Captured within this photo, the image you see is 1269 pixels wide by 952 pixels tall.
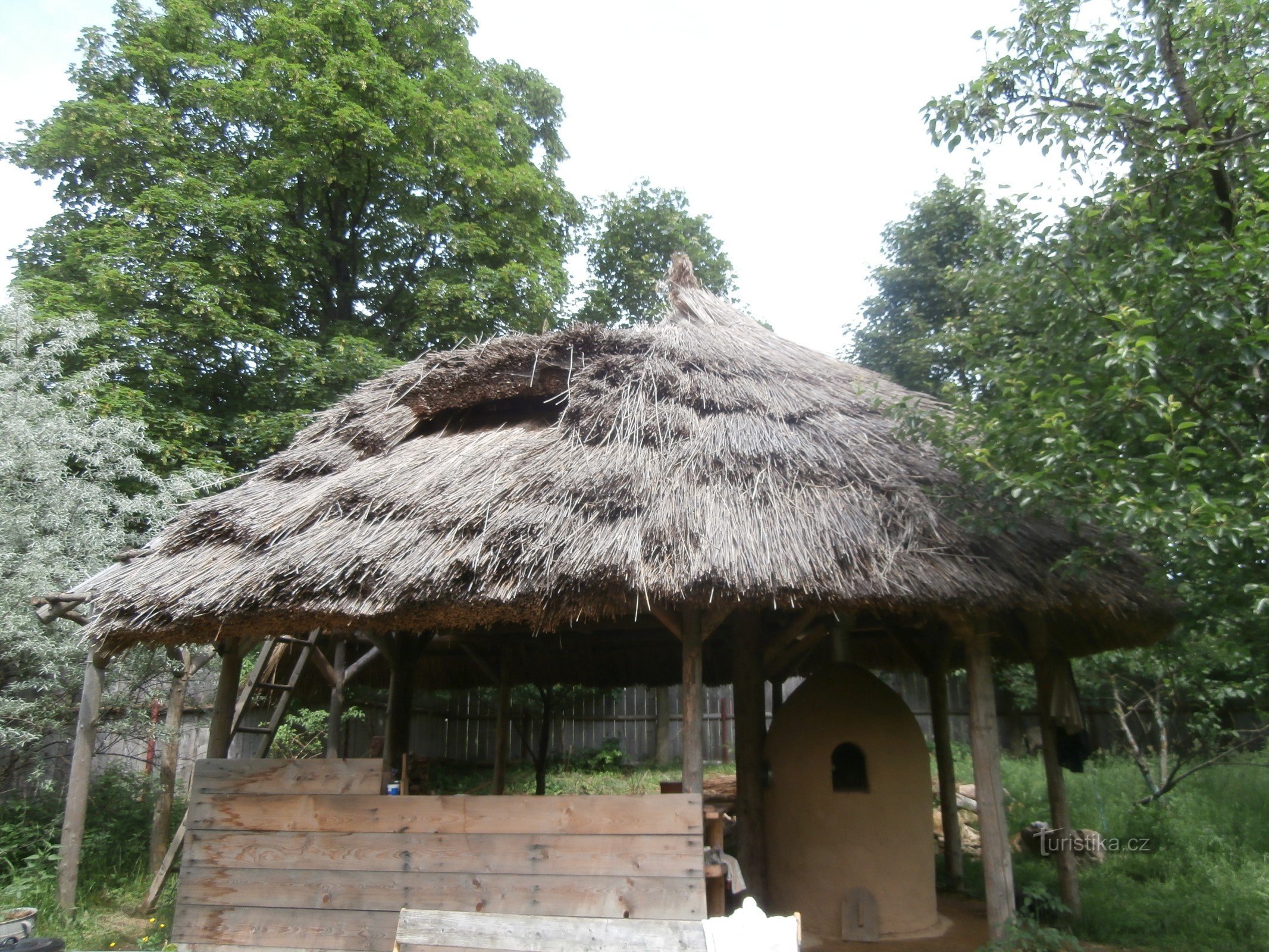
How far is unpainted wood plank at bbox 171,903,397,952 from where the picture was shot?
5.43 m

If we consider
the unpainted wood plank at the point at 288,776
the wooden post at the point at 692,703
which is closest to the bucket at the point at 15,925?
the unpainted wood plank at the point at 288,776

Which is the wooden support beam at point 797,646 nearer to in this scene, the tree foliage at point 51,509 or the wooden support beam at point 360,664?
the wooden support beam at point 360,664

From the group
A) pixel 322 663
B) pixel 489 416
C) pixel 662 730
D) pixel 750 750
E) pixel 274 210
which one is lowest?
pixel 750 750

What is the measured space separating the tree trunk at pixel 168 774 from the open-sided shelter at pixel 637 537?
1.08m

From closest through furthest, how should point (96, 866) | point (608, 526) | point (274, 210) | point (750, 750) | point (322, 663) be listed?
point (608, 526), point (750, 750), point (96, 866), point (322, 663), point (274, 210)

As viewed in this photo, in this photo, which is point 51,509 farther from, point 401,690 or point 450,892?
point 450,892

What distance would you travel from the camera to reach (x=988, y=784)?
565 centimetres

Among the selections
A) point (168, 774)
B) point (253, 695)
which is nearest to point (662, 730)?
point (253, 695)

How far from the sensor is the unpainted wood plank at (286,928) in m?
5.43

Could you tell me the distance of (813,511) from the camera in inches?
213

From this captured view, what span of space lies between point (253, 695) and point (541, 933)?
5184mm

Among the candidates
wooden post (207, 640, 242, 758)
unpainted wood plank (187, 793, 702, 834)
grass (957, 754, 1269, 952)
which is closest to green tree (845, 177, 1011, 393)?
grass (957, 754, 1269, 952)

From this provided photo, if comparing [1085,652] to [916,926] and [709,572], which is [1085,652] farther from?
[709,572]

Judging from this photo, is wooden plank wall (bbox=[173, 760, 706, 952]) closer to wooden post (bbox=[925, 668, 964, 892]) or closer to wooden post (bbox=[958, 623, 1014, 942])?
wooden post (bbox=[958, 623, 1014, 942])
